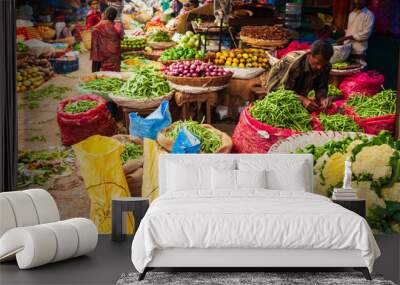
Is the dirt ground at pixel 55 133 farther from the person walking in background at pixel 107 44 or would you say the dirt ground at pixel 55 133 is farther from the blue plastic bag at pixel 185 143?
the blue plastic bag at pixel 185 143

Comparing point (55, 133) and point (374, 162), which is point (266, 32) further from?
point (55, 133)

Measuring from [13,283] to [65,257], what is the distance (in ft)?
2.56

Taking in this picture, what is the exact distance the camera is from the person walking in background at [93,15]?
28.7 ft

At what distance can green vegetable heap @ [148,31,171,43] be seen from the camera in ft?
28.8

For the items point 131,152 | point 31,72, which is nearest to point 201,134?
point 131,152

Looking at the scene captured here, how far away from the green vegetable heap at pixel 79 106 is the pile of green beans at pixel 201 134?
91 centimetres

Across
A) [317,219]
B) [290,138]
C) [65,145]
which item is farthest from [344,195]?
[65,145]

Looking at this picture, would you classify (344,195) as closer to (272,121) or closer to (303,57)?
(272,121)

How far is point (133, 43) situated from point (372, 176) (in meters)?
2.97

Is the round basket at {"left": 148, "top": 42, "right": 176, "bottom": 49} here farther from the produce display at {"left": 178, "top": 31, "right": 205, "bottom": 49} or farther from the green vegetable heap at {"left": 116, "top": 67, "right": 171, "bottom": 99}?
the green vegetable heap at {"left": 116, "top": 67, "right": 171, "bottom": 99}

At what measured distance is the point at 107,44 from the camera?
346 inches

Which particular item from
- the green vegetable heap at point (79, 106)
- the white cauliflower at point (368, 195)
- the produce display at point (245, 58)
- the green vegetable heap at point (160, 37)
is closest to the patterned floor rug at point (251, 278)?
the white cauliflower at point (368, 195)

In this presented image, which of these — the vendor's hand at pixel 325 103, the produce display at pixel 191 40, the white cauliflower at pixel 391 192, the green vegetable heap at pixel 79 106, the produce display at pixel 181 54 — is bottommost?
the white cauliflower at pixel 391 192

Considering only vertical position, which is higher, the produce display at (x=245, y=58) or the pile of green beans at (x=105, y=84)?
the produce display at (x=245, y=58)
